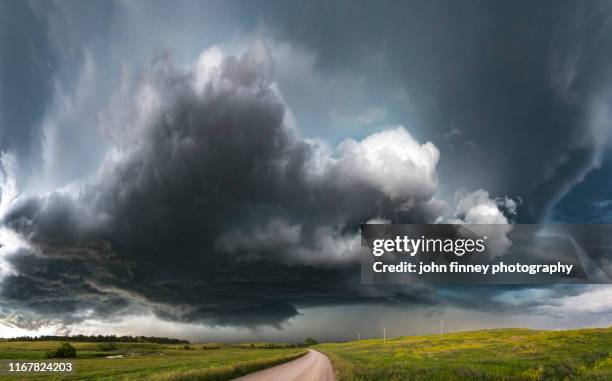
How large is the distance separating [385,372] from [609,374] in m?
16.2

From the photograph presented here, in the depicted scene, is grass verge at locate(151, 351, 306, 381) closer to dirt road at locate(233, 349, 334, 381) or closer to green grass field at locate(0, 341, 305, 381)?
green grass field at locate(0, 341, 305, 381)

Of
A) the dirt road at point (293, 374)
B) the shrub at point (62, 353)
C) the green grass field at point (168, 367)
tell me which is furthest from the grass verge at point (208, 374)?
the shrub at point (62, 353)

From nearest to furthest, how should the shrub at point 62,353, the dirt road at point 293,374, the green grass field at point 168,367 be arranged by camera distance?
1. the dirt road at point 293,374
2. the green grass field at point 168,367
3. the shrub at point 62,353

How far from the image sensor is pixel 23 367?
206 ft

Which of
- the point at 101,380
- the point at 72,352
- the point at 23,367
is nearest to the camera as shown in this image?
the point at 101,380

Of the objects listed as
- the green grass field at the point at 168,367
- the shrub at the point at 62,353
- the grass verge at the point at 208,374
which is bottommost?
the shrub at the point at 62,353

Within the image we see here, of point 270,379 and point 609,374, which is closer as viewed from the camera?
point 609,374

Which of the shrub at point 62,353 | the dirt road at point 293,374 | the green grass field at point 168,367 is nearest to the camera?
the dirt road at point 293,374

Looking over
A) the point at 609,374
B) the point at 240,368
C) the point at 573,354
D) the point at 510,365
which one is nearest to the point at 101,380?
the point at 240,368

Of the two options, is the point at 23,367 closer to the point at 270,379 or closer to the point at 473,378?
the point at 270,379

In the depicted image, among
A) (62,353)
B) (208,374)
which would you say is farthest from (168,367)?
(62,353)

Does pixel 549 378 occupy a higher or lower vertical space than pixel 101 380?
higher

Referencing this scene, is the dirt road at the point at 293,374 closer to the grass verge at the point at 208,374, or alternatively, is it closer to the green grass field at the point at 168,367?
the grass verge at the point at 208,374

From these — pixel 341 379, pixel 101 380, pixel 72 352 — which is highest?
pixel 341 379
